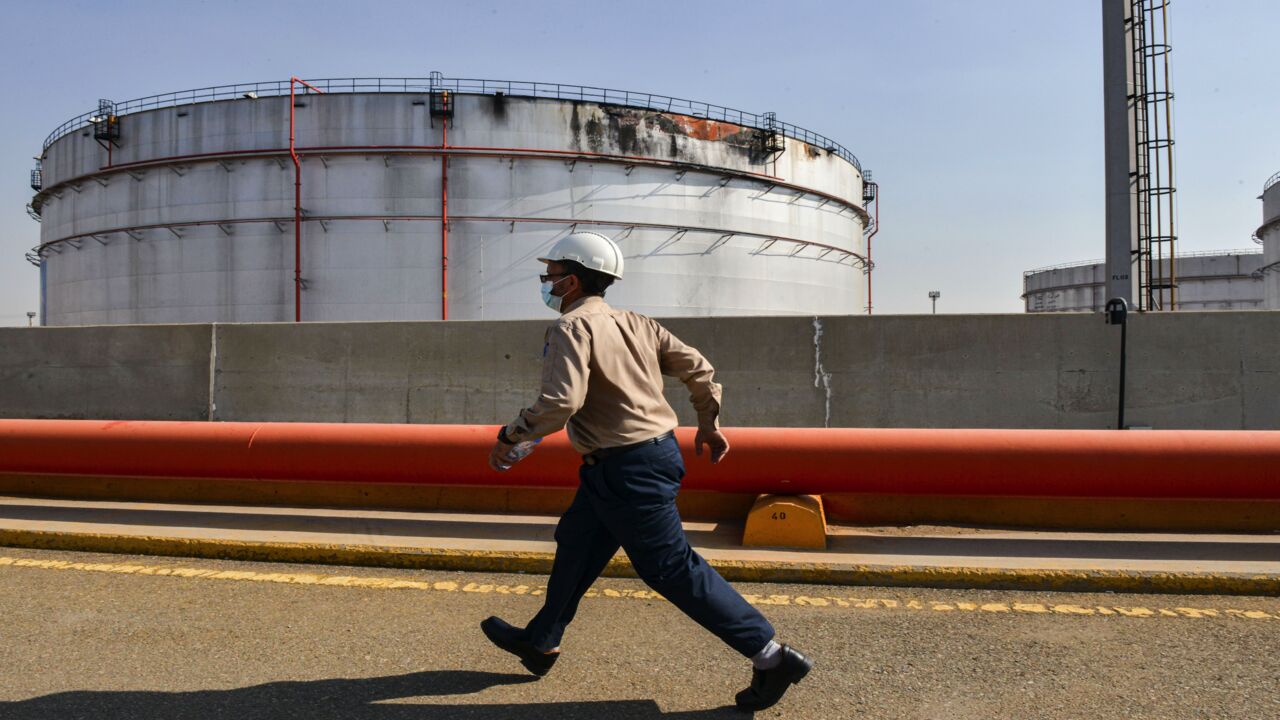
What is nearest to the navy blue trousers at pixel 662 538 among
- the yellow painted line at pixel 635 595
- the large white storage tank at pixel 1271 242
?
the yellow painted line at pixel 635 595

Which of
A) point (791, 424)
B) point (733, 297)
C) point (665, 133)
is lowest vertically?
point (791, 424)

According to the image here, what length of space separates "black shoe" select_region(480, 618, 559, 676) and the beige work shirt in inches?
31.4

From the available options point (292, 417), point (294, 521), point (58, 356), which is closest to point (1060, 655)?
point (294, 521)

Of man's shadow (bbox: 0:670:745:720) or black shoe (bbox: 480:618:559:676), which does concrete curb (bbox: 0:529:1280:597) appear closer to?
black shoe (bbox: 480:618:559:676)

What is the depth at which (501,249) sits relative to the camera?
23.2 metres

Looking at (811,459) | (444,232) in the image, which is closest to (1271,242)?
(444,232)

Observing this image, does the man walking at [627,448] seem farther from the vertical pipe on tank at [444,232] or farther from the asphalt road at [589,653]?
the vertical pipe on tank at [444,232]

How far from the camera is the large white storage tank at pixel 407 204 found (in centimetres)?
2302

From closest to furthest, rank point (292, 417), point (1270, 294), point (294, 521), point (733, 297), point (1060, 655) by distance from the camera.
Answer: point (1060, 655) < point (294, 521) < point (292, 417) < point (733, 297) < point (1270, 294)

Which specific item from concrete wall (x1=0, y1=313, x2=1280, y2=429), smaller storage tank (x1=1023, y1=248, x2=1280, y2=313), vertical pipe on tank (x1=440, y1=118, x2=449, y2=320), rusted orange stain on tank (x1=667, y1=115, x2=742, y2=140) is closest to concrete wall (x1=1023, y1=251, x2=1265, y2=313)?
smaller storage tank (x1=1023, y1=248, x2=1280, y2=313)

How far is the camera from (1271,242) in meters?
39.0

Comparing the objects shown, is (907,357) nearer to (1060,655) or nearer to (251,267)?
(1060,655)

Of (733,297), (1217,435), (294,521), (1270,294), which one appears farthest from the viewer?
(1270,294)

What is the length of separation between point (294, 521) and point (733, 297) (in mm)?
20297
